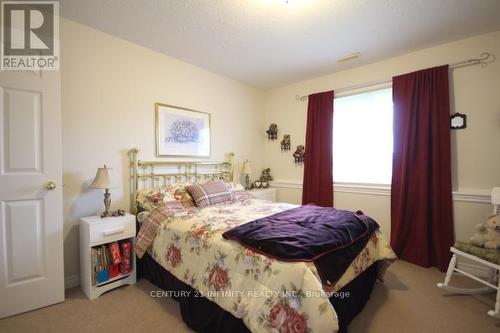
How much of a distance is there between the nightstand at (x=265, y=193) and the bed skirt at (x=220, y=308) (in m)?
1.86

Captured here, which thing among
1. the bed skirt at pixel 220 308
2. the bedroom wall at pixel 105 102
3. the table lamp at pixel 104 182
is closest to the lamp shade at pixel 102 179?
the table lamp at pixel 104 182

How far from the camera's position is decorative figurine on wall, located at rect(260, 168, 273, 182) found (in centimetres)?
422

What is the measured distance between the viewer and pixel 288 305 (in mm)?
1207

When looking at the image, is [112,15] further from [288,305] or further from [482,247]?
[482,247]

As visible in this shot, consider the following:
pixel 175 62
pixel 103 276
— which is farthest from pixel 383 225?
pixel 175 62

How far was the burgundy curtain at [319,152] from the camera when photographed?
11.4ft

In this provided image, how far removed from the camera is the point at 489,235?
79.3 inches

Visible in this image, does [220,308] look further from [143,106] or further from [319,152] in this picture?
[319,152]

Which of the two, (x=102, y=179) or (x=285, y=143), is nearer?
(x=102, y=179)

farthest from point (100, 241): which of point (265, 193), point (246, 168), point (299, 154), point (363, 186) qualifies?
point (363, 186)

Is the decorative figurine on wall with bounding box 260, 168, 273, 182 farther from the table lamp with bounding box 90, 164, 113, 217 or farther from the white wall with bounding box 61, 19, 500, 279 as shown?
the table lamp with bounding box 90, 164, 113, 217

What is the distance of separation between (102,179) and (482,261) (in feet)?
11.0

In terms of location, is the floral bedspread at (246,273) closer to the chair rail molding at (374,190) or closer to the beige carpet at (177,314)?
the beige carpet at (177,314)

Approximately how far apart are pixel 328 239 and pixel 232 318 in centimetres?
Result: 81
